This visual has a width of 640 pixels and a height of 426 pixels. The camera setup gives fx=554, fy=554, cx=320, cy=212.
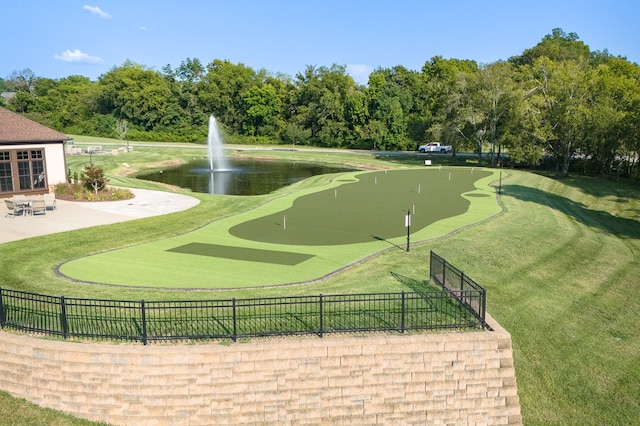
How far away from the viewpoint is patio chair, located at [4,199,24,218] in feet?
88.0

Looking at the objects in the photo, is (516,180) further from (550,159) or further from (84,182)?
(84,182)

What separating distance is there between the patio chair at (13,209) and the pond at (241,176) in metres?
19.6

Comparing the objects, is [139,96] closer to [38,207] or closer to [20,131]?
[20,131]

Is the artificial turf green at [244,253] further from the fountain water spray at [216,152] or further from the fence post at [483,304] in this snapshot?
the fountain water spray at [216,152]

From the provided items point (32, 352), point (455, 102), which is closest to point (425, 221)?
point (32, 352)

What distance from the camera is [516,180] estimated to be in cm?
4516

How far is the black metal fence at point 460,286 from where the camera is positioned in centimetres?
1355

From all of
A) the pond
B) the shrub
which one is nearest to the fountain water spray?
the pond

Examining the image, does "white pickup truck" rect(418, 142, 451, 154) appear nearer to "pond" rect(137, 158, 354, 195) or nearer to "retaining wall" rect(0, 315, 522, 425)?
"pond" rect(137, 158, 354, 195)

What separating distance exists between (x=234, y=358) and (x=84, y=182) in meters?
24.7

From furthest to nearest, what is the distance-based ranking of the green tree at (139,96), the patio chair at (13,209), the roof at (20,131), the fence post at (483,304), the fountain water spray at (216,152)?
the green tree at (139,96)
the fountain water spray at (216,152)
the roof at (20,131)
the patio chair at (13,209)
the fence post at (483,304)

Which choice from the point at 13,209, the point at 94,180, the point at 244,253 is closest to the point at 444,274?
the point at 244,253

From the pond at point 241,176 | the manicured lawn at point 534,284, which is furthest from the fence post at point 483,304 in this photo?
the pond at point 241,176

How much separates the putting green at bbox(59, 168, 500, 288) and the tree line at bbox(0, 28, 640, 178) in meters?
17.2
